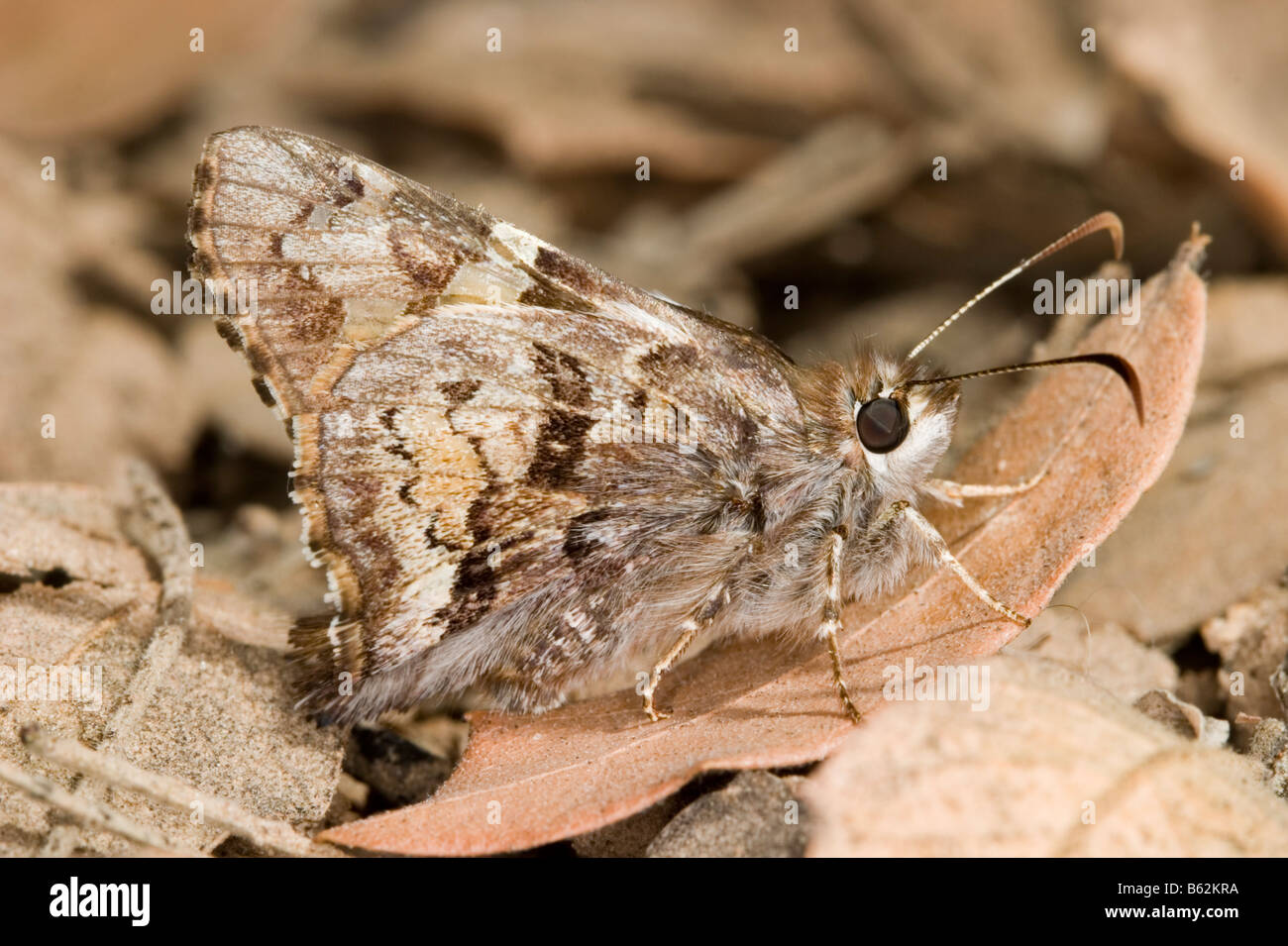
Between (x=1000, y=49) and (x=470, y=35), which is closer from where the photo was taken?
(x=1000, y=49)

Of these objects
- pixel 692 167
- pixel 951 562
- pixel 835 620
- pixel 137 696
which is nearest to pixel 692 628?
pixel 835 620

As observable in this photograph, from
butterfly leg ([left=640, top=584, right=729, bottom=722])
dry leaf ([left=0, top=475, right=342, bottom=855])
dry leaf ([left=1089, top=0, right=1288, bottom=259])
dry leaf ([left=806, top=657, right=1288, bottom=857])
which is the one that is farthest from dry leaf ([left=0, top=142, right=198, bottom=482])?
dry leaf ([left=1089, top=0, right=1288, bottom=259])

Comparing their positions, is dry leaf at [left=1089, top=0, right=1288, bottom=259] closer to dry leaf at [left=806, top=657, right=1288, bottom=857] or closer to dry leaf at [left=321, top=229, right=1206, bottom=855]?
dry leaf at [left=321, top=229, right=1206, bottom=855]

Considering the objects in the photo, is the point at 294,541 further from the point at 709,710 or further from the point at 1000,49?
the point at 1000,49

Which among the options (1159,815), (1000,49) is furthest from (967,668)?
(1000,49)

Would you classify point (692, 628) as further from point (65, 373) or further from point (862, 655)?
point (65, 373)

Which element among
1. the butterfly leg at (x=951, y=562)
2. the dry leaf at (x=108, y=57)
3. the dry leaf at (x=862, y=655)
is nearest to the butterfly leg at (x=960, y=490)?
the dry leaf at (x=862, y=655)

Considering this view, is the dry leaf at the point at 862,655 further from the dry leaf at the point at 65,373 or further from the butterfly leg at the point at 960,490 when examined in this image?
the dry leaf at the point at 65,373
